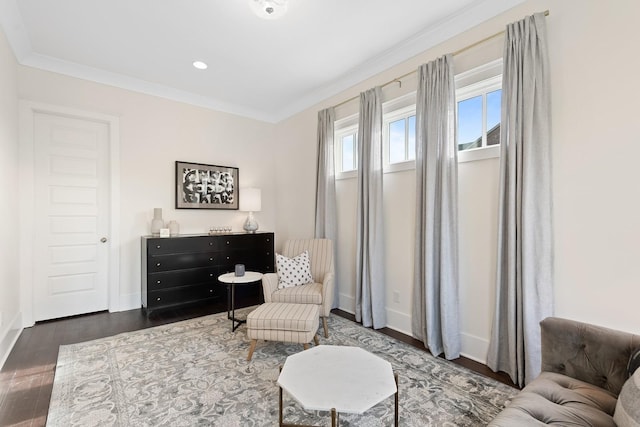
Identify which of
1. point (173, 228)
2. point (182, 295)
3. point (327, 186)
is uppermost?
point (327, 186)

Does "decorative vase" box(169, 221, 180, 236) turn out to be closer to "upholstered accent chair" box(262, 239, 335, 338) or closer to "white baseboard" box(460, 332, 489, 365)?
"upholstered accent chair" box(262, 239, 335, 338)

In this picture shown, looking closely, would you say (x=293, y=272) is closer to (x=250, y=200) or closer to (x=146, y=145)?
(x=250, y=200)

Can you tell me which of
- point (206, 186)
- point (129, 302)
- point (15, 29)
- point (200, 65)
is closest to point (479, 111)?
point (200, 65)

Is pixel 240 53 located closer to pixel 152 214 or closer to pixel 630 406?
pixel 152 214

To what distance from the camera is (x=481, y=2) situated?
7.87 ft

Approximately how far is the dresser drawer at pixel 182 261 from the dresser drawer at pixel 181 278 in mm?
57

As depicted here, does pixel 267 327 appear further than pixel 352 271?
No

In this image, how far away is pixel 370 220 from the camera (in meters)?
3.26

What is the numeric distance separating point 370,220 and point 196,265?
2344mm

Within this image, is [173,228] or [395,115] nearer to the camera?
[395,115]

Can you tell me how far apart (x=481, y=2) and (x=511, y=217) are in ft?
5.76

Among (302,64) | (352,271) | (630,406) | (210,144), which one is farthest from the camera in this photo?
(210,144)

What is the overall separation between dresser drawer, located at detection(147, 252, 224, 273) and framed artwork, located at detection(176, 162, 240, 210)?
0.77 m

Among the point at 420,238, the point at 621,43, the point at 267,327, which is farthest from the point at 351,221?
the point at 621,43
